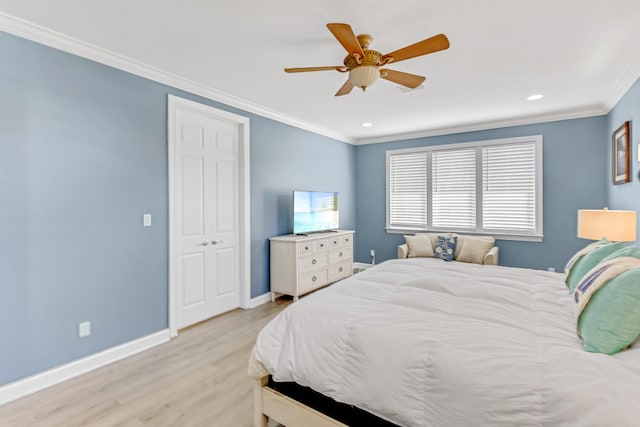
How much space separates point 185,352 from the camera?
2820 mm

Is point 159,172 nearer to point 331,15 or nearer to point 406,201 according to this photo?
point 331,15

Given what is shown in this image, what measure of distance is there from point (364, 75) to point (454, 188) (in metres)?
3.63

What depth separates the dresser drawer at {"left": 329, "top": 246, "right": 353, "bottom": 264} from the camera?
4.70 metres

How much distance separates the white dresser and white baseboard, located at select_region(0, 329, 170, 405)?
1.50 m

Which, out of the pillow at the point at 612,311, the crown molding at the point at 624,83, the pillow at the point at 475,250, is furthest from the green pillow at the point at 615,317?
the pillow at the point at 475,250

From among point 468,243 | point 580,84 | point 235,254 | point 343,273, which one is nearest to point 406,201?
point 468,243

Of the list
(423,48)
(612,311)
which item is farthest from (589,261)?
(423,48)

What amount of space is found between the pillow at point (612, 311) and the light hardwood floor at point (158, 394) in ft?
6.19

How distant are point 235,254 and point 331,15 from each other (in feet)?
9.28

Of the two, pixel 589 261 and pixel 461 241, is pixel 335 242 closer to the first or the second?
pixel 461 241

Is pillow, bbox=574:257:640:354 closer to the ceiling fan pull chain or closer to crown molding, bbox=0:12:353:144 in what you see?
the ceiling fan pull chain

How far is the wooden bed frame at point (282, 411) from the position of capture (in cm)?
160

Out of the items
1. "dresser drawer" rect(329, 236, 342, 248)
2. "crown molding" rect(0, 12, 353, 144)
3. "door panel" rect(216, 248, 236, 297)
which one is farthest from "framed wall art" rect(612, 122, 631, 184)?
"door panel" rect(216, 248, 236, 297)

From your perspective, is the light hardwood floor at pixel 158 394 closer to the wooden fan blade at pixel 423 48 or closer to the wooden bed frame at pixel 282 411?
the wooden bed frame at pixel 282 411
